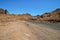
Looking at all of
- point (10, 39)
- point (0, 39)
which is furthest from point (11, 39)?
point (0, 39)

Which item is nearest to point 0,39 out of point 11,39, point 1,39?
point 1,39

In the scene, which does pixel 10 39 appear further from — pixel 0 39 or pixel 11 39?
pixel 0 39

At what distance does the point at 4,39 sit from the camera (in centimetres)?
1316

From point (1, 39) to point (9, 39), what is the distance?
2.43 ft

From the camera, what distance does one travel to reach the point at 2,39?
43.1 feet

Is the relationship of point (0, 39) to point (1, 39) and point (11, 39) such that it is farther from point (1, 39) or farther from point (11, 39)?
point (11, 39)

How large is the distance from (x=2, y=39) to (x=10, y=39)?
2.27 ft

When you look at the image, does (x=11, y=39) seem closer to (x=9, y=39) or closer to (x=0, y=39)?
(x=9, y=39)

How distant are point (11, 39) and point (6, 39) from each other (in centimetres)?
48

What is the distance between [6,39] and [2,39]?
0.32 m

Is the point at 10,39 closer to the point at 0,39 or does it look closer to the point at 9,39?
the point at 9,39

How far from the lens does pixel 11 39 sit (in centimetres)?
1350

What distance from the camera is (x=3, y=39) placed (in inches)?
519

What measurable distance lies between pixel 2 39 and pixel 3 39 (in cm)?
9
